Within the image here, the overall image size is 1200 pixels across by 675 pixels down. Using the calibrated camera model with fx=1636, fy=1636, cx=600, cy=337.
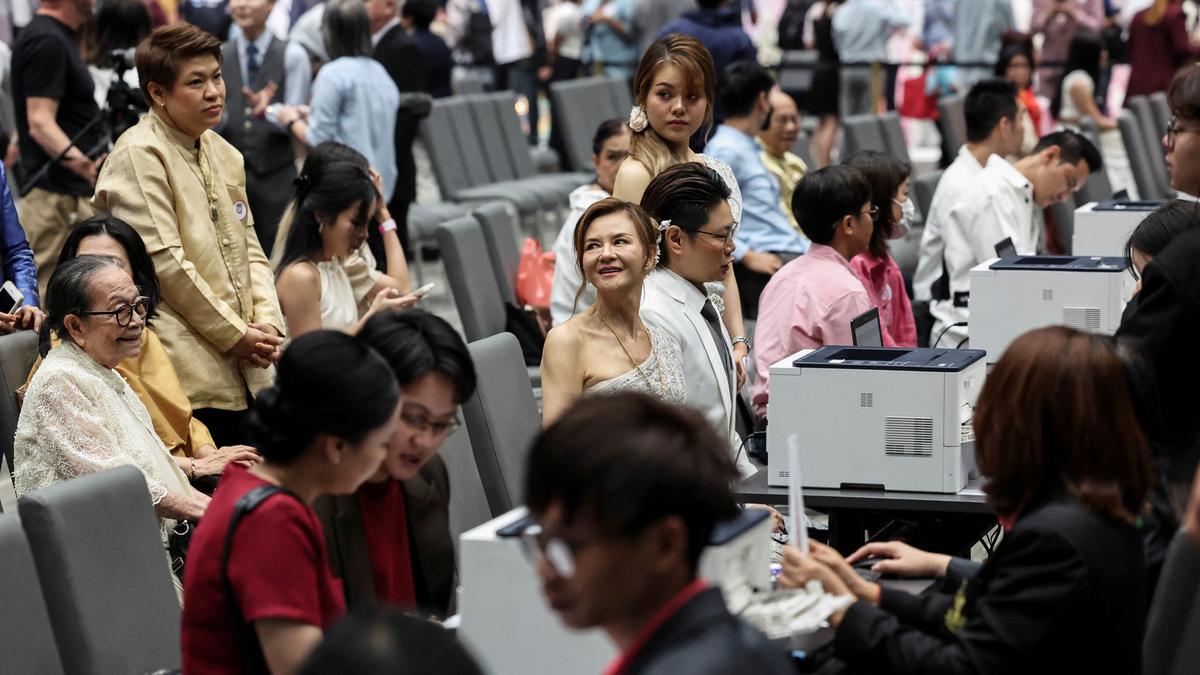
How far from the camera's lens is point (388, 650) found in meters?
1.23

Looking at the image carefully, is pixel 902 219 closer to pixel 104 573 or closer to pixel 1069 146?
pixel 1069 146

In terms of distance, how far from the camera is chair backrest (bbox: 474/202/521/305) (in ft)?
17.2

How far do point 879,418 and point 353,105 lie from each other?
3.26 meters

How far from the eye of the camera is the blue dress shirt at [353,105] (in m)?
5.97

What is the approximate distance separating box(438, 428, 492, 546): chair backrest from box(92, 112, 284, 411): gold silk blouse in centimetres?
66

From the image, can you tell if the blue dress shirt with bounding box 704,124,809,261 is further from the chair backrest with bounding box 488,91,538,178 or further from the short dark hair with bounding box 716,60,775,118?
the chair backrest with bounding box 488,91,538,178

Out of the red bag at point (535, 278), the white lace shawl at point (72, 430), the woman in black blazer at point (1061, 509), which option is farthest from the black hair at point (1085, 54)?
the woman in black blazer at point (1061, 509)

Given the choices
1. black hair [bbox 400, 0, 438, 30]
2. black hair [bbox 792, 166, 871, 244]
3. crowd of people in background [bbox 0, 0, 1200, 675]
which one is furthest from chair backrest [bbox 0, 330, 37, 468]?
black hair [bbox 400, 0, 438, 30]

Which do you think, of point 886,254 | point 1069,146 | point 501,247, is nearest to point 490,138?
point 501,247

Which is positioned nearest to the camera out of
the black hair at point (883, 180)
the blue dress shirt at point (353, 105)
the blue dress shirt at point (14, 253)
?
the blue dress shirt at point (14, 253)

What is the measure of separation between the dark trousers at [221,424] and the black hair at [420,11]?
4.28m

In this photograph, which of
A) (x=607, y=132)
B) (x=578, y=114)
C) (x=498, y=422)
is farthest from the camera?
(x=578, y=114)

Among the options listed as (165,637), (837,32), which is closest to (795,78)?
(837,32)

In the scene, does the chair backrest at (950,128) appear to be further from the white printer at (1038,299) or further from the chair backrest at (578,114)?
the white printer at (1038,299)
